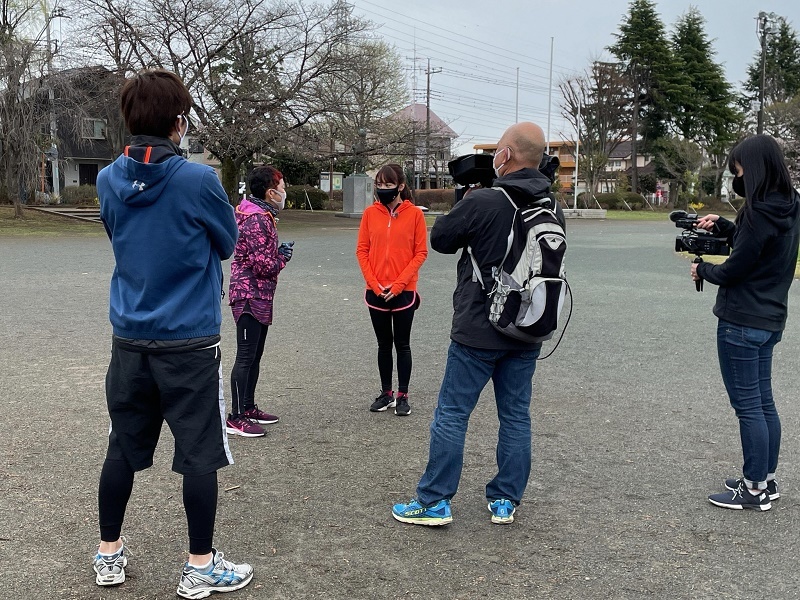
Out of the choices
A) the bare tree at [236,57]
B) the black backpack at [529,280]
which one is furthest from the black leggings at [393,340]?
the bare tree at [236,57]

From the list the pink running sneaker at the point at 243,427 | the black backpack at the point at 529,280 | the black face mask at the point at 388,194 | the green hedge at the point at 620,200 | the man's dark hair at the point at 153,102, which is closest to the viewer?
the man's dark hair at the point at 153,102

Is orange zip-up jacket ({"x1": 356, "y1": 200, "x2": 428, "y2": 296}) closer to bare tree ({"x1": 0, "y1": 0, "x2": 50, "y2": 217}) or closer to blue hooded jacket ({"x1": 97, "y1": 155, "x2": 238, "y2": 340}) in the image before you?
blue hooded jacket ({"x1": 97, "y1": 155, "x2": 238, "y2": 340})

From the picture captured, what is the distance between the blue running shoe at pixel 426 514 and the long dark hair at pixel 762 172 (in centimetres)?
193

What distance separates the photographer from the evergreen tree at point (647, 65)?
211 ft

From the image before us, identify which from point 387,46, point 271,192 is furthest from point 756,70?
point 271,192

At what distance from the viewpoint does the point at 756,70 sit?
7588cm

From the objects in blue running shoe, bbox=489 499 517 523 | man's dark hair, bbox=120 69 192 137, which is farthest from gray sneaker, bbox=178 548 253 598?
man's dark hair, bbox=120 69 192 137

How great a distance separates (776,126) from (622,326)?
156 ft

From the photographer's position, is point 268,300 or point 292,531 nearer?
point 292,531

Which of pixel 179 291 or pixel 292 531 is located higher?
pixel 179 291

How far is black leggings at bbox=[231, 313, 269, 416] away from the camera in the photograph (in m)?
4.90

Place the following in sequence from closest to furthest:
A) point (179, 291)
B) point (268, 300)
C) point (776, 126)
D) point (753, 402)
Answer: point (179, 291) → point (753, 402) → point (268, 300) → point (776, 126)

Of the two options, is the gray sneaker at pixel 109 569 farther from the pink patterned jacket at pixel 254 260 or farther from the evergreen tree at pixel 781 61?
the evergreen tree at pixel 781 61

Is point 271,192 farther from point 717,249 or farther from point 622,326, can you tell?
point 622,326
